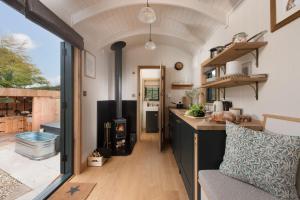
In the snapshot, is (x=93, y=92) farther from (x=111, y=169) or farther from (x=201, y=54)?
(x=201, y=54)

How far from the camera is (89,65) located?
299 centimetres

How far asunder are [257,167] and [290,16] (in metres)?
1.11

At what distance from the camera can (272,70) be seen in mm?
1380

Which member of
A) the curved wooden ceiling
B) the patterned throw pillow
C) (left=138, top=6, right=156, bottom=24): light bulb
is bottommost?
the patterned throw pillow

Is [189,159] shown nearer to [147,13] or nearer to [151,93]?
[147,13]

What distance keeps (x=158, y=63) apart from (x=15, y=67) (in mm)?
3251

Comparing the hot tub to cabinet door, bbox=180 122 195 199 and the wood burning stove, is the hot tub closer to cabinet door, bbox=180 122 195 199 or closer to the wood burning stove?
the wood burning stove

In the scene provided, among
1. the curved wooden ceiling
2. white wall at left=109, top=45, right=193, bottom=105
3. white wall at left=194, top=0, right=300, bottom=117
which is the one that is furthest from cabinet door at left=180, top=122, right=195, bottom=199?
white wall at left=109, top=45, right=193, bottom=105

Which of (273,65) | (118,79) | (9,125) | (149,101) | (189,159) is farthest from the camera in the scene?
(149,101)

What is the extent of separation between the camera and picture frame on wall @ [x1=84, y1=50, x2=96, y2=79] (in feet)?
9.20

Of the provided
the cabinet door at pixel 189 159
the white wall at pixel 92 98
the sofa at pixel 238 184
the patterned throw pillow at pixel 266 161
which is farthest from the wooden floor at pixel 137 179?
the patterned throw pillow at pixel 266 161

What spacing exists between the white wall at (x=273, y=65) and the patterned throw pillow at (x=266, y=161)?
0.32m

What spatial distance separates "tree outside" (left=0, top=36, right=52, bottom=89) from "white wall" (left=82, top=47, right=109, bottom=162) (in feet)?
3.25

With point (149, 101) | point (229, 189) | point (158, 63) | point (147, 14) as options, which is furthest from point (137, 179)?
point (149, 101)
